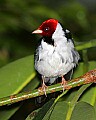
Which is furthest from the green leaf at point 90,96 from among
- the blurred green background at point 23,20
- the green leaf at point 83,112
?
the blurred green background at point 23,20

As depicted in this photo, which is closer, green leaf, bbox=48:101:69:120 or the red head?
green leaf, bbox=48:101:69:120


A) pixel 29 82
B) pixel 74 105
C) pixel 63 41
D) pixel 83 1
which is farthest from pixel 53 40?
pixel 83 1

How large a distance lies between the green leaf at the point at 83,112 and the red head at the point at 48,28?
1.29ft

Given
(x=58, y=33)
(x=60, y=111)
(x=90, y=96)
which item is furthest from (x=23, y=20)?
(x=60, y=111)

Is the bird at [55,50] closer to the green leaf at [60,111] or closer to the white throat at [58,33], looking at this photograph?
the white throat at [58,33]

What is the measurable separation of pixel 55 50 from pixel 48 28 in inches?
3.2

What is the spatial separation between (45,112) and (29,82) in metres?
0.35

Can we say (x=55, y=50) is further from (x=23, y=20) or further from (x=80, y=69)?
(x=23, y=20)

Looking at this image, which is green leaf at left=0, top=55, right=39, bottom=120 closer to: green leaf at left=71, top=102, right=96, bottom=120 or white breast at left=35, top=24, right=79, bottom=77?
white breast at left=35, top=24, right=79, bottom=77

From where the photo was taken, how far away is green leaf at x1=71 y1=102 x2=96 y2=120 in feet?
3.03

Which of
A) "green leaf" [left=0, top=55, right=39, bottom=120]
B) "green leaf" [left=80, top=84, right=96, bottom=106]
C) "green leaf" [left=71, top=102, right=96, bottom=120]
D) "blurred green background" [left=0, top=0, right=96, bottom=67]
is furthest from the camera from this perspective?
"blurred green background" [left=0, top=0, right=96, bottom=67]

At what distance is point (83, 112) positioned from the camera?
94cm

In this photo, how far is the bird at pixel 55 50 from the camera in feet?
4.35

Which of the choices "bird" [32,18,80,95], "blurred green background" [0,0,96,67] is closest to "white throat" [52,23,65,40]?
"bird" [32,18,80,95]
